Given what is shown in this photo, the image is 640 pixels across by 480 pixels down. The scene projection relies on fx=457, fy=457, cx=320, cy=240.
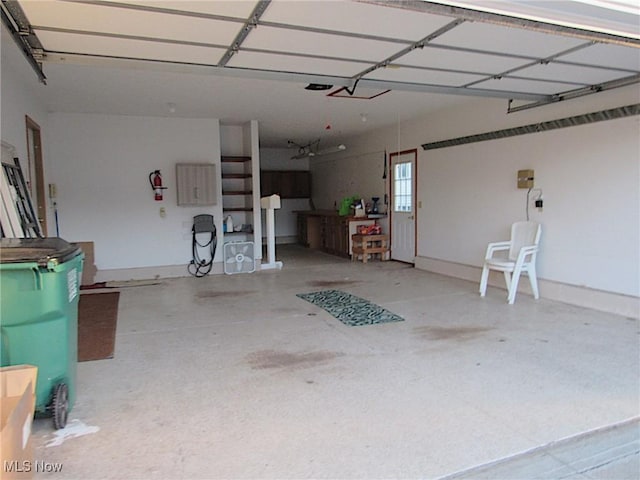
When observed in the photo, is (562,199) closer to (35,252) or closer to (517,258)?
(517,258)

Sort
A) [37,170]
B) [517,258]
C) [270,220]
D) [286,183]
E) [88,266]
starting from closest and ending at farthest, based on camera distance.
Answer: [517,258] < [37,170] < [88,266] < [270,220] < [286,183]

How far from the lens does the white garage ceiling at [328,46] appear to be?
2.67m

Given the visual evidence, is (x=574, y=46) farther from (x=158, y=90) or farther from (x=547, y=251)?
(x=158, y=90)

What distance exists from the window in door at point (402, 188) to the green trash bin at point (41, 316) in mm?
6630

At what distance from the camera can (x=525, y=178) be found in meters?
5.92

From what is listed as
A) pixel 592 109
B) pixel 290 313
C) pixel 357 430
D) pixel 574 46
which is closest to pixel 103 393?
pixel 357 430

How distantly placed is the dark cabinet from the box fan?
4.32m

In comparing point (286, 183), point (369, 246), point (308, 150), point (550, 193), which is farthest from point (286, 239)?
point (550, 193)

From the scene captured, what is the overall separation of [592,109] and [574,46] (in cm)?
194

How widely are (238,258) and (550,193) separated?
493 centimetres

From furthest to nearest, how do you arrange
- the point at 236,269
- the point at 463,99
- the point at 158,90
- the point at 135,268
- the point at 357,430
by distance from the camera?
the point at 236,269 → the point at 135,268 → the point at 463,99 → the point at 158,90 → the point at 357,430

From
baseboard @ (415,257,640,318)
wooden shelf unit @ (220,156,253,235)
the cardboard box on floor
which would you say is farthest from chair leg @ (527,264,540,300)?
the cardboard box on floor

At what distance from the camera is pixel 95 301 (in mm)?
5785

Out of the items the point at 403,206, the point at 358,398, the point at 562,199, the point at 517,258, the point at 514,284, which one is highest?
the point at 562,199
